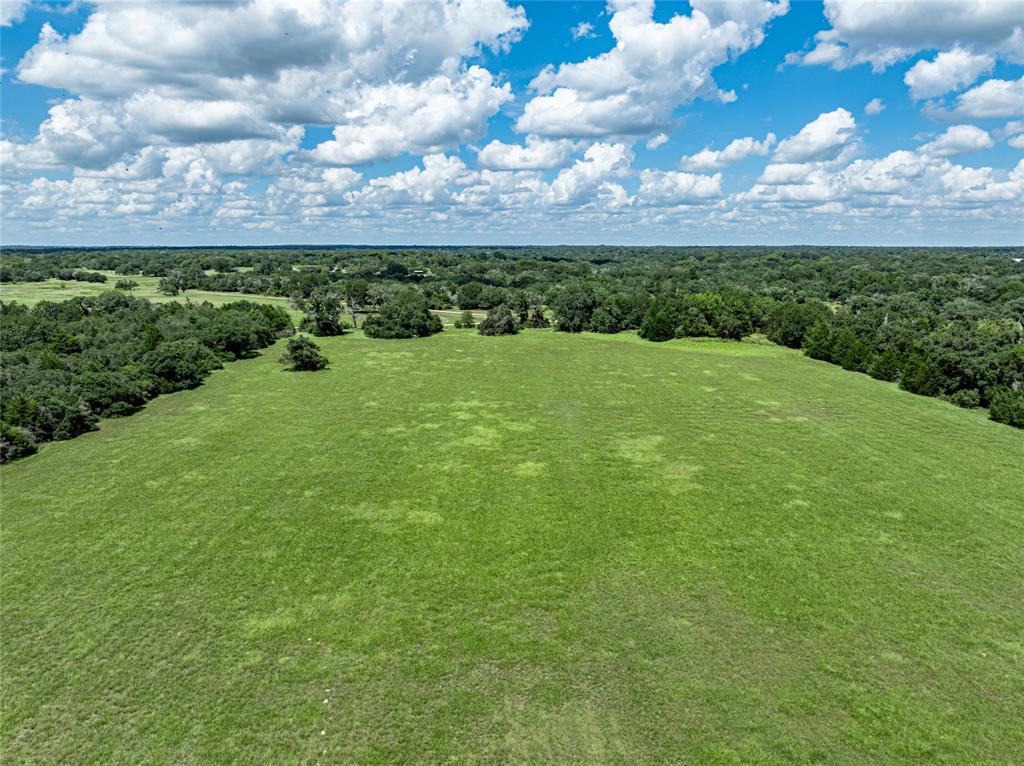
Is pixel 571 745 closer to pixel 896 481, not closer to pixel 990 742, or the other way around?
pixel 990 742

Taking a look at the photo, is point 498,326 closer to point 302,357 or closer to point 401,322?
point 401,322

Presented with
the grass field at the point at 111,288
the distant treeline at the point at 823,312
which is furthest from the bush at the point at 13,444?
the grass field at the point at 111,288

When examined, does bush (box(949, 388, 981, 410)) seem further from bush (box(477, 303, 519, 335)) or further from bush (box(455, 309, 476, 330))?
bush (box(455, 309, 476, 330))

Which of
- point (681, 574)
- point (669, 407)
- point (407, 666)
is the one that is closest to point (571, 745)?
point (407, 666)

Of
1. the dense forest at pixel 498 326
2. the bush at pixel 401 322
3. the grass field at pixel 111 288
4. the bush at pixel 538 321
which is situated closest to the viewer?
the dense forest at pixel 498 326

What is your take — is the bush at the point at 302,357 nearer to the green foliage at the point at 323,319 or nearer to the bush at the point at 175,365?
the bush at the point at 175,365

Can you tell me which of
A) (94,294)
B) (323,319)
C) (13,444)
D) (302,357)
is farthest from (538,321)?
(94,294)

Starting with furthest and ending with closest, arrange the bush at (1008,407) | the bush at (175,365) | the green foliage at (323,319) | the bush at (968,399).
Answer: the green foliage at (323,319) < the bush at (175,365) < the bush at (968,399) < the bush at (1008,407)
